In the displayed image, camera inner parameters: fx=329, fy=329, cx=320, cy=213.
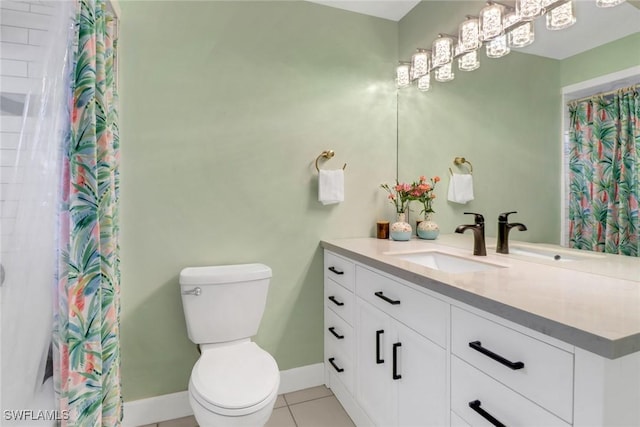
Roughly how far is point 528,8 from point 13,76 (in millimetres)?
1876

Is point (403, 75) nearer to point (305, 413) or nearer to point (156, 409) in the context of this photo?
point (305, 413)

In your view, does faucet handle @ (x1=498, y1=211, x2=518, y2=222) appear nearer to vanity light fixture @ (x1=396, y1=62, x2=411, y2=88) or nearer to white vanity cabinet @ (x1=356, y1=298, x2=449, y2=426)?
white vanity cabinet @ (x1=356, y1=298, x2=449, y2=426)

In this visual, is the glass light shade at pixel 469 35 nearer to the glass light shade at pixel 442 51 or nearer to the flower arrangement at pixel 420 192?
the glass light shade at pixel 442 51

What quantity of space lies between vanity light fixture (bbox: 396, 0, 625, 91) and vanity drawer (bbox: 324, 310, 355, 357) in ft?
5.19

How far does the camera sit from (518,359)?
2.85 feet

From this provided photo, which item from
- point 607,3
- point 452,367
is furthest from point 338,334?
point 607,3

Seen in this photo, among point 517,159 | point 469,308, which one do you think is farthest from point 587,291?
point 517,159

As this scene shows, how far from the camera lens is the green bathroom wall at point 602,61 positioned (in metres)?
1.10

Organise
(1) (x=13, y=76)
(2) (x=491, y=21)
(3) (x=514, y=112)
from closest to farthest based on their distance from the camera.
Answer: (1) (x=13, y=76), (3) (x=514, y=112), (2) (x=491, y=21)

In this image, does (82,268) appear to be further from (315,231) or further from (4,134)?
(315,231)

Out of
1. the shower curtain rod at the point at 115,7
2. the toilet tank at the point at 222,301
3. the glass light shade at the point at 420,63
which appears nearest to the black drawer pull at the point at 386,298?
the toilet tank at the point at 222,301

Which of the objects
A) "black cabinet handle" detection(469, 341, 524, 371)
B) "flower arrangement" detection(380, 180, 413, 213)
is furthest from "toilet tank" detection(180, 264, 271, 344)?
"black cabinet handle" detection(469, 341, 524, 371)

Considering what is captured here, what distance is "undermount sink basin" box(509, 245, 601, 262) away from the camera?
129cm

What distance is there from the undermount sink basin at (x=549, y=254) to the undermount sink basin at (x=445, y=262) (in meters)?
0.22
